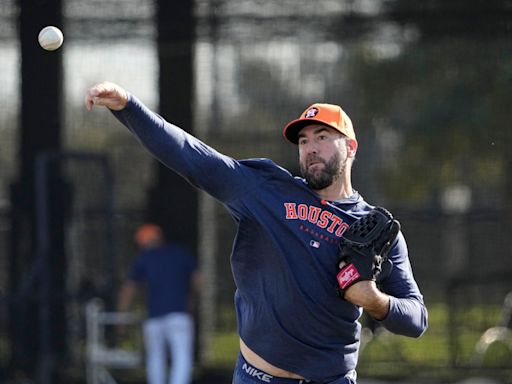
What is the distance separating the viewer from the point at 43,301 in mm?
11414

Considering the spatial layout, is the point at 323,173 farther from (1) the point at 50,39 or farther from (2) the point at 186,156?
(1) the point at 50,39

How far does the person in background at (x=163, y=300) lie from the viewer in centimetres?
1117

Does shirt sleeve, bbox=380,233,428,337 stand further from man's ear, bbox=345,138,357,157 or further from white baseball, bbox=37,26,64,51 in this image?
white baseball, bbox=37,26,64,51

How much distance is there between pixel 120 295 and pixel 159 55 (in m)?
2.23

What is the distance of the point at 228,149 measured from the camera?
1147 centimetres

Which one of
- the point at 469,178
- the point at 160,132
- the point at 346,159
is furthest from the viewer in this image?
the point at 469,178

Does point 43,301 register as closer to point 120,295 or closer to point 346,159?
point 120,295

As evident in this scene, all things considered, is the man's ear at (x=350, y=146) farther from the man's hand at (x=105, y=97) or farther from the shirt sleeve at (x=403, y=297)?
the man's hand at (x=105, y=97)

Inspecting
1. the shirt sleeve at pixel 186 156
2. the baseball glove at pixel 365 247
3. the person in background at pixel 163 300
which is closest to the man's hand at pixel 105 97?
the shirt sleeve at pixel 186 156

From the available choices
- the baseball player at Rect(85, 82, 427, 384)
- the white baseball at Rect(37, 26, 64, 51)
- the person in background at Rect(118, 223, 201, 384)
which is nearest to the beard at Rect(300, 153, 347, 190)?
the baseball player at Rect(85, 82, 427, 384)

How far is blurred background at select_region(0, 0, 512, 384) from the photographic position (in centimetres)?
1120

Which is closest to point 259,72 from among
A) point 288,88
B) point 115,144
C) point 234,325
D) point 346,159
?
point 288,88

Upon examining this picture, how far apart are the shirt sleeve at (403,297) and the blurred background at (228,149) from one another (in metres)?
5.95

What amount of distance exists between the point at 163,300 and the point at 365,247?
6502 millimetres
